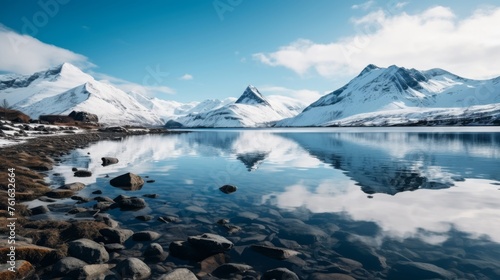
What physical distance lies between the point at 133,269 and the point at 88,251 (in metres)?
2.40

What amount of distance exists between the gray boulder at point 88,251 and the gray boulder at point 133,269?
3.18ft

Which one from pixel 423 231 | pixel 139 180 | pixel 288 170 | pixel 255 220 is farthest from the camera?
pixel 288 170

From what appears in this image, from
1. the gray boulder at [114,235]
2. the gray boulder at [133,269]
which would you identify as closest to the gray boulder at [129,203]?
the gray boulder at [114,235]

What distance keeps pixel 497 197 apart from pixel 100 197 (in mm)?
28471

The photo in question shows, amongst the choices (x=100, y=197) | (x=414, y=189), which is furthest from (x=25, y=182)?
(x=414, y=189)

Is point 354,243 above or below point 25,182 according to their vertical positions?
below

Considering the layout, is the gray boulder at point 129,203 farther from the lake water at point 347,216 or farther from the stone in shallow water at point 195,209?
the stone in shallow water at point 195,209

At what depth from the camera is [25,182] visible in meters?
22.1

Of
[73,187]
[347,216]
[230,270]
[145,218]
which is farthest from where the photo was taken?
[73,187]

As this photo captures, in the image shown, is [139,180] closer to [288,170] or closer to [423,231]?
[288,170]

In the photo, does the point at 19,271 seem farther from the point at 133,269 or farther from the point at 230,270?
the point at 230,270

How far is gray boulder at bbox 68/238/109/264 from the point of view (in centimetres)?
1164

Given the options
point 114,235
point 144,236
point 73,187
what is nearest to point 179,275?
point 144,236

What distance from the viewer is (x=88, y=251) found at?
38.8 ft
